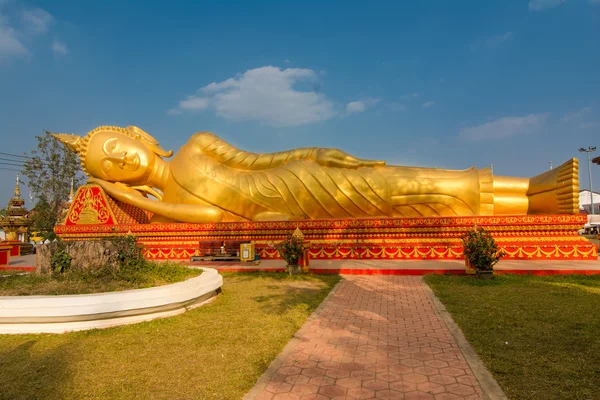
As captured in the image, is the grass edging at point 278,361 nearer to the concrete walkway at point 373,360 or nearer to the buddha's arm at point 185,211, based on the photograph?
the concrete walkway at point 373,360

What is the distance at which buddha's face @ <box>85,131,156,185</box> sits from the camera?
1345 cm

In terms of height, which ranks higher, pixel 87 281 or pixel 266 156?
pixel 266 156

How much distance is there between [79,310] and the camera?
480cm

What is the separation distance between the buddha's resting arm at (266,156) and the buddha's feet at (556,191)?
4.76 metres

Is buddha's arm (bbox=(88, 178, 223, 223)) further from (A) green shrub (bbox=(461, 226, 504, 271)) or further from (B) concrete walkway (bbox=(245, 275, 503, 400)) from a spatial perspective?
(A) green shrub (bbox=(461, 226, 504, 271))

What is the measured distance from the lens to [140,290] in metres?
5.39

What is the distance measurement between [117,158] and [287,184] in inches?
245

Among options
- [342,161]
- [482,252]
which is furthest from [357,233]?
[482,252]

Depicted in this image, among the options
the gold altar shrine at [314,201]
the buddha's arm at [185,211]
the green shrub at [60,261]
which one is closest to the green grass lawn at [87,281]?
the green shrub at [60,261]

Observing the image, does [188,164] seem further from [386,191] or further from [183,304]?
[183,304]

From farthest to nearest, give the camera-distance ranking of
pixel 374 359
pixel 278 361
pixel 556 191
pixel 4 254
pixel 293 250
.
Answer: pixel 4 254 < pixel 556 191 < pixel 293 250 < pixel 374 359 < pixel 278 361

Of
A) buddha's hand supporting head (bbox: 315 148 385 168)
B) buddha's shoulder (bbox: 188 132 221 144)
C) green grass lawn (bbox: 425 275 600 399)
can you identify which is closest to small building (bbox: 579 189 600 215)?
buddha's hand supporting head (bbox: 315 148 385 168)

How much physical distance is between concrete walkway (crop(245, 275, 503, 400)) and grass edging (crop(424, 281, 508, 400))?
2 cm

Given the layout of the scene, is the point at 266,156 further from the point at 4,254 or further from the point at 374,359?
the point at 374,359
